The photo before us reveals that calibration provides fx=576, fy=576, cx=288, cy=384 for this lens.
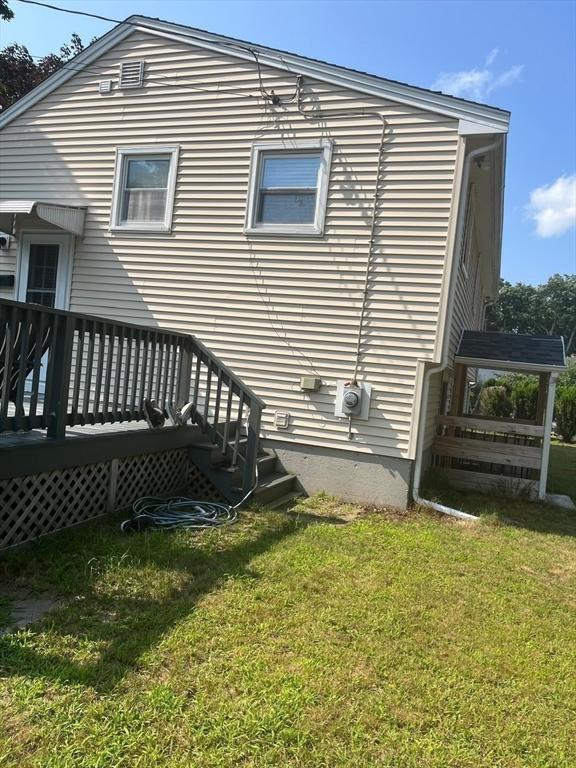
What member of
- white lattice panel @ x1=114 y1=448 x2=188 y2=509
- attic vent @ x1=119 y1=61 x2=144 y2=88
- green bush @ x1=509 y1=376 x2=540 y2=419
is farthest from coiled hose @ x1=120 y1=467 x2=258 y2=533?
green bush @ x1=509 y1=376 x2=540 y2=419

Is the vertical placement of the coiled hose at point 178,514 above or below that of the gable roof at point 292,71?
below

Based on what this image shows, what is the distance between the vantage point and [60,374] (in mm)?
4230

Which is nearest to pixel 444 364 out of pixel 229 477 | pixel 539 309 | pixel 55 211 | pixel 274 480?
pixel 274 480

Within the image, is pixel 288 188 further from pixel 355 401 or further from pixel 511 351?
pixel 511 351

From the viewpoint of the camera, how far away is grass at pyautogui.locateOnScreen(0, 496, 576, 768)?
2365 millimetres

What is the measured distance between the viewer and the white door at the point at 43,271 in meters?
8.20

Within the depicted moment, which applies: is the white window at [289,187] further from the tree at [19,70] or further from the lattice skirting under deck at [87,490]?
the tree at [19,70]

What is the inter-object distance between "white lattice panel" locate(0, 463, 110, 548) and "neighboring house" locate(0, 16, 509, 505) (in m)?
2.70

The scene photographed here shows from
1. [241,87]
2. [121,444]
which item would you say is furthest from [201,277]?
[121,444]

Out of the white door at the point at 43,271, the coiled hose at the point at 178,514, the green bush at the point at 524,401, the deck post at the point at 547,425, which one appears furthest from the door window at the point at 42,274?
the green bush at the point at 524,401

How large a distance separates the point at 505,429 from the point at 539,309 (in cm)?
6339

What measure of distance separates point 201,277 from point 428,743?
6.11 metres

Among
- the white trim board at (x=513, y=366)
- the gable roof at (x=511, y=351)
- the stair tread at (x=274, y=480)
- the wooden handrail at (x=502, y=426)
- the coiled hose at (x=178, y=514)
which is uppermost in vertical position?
the gable roof at (x=511, y=351)

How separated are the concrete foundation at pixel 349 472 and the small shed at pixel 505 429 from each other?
70.2 inches
